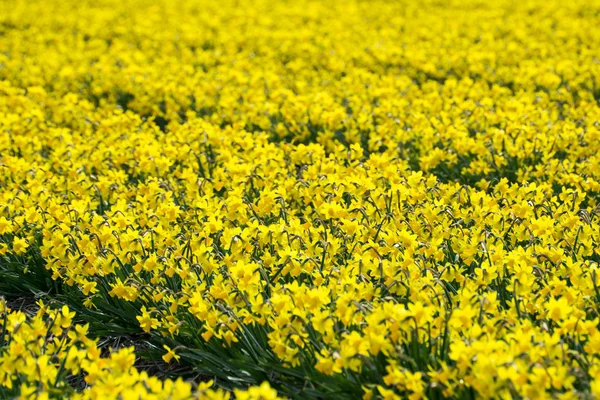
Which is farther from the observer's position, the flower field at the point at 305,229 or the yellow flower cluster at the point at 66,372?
the flower field at the point at 305,229

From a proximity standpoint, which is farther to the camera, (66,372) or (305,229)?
(305,229)

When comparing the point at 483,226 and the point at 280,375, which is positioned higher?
the point at 483,226

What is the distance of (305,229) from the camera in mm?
4332

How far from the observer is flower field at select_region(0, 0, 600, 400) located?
124 inches

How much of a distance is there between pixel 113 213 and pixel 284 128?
235 centimetres

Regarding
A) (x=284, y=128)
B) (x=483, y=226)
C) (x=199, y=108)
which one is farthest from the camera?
(x=199, y=108)

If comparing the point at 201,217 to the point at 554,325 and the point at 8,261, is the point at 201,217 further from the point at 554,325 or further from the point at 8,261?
the point at 554,325

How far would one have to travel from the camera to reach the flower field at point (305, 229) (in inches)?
124

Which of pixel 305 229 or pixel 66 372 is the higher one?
pixel 305 229

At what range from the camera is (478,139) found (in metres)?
6.07

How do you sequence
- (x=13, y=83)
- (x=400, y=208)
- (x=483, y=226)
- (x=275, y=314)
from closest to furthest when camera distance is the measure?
1. (x=275, y=314)
2. (x=483, y=226)
3. (x=400, y=208)
4. (x=13, y=83)

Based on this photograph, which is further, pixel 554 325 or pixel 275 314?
pixel 275 314

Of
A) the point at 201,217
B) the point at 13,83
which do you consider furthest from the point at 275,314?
the point at 13,83

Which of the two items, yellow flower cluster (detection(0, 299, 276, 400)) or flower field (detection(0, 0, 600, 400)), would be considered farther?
flower field (detection(0, 0, 600, 400))
